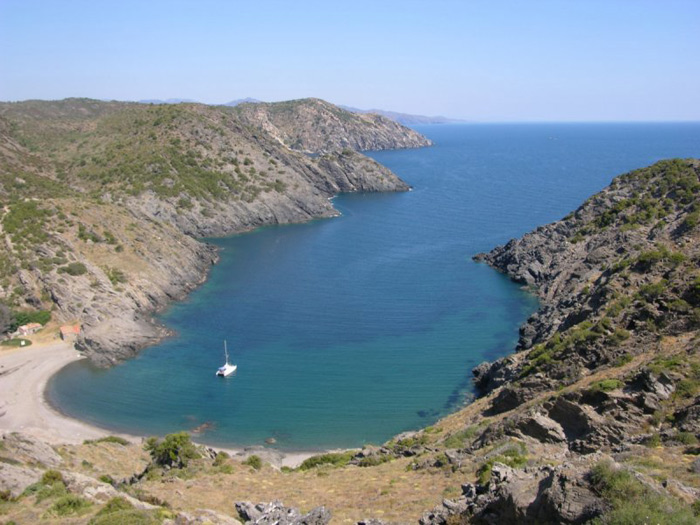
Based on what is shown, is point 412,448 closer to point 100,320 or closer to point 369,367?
point 369,367

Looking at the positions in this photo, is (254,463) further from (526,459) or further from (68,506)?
(526,459)

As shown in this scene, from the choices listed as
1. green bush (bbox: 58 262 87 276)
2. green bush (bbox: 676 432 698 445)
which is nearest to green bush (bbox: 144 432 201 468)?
green bush (bbox: 676 432 698 445)

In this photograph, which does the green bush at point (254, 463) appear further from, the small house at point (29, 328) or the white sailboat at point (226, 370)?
the small house at point (29, 328)

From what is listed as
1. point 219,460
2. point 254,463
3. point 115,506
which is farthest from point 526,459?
point 219,460

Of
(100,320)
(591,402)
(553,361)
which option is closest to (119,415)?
(100,320)

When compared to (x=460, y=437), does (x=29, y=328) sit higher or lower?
lower

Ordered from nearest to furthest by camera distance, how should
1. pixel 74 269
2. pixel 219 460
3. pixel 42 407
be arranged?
pixel 219 460 → pixel 42 407 → pixel 74 269
